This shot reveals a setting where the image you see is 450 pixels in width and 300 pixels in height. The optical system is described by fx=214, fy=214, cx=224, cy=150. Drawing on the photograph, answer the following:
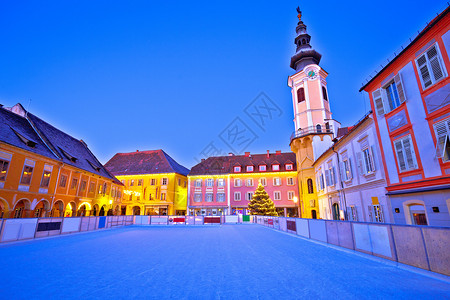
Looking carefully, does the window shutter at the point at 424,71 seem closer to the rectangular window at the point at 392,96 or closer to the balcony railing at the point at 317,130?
the rectangular window at the point at 392,96

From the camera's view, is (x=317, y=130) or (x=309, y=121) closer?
(x=317, y=130)

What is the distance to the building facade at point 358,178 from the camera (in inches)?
572

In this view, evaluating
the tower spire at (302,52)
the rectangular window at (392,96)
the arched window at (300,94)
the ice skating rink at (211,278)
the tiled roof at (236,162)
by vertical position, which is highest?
the tower spire at (302,52)

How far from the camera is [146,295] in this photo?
16.1 ft

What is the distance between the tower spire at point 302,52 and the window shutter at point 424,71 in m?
27.7

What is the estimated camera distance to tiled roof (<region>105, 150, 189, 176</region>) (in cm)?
4612

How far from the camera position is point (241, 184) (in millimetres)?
43531

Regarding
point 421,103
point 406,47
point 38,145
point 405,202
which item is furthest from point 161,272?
point 38,145

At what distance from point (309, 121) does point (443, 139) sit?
79.0 ft

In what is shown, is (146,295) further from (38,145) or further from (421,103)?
(38,145)

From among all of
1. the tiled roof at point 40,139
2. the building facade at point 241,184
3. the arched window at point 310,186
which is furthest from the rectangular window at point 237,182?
the tiled roof at point 40,139

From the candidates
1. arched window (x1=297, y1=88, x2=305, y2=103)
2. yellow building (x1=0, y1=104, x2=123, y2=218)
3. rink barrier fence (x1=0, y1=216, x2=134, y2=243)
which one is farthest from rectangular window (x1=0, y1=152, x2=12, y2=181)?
arched window (x1=297, y1=88, x2=305, y2=103)

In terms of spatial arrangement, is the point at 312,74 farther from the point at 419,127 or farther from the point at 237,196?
the point at 419,127

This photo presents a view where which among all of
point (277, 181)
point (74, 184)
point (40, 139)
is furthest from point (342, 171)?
point (40, 139)
